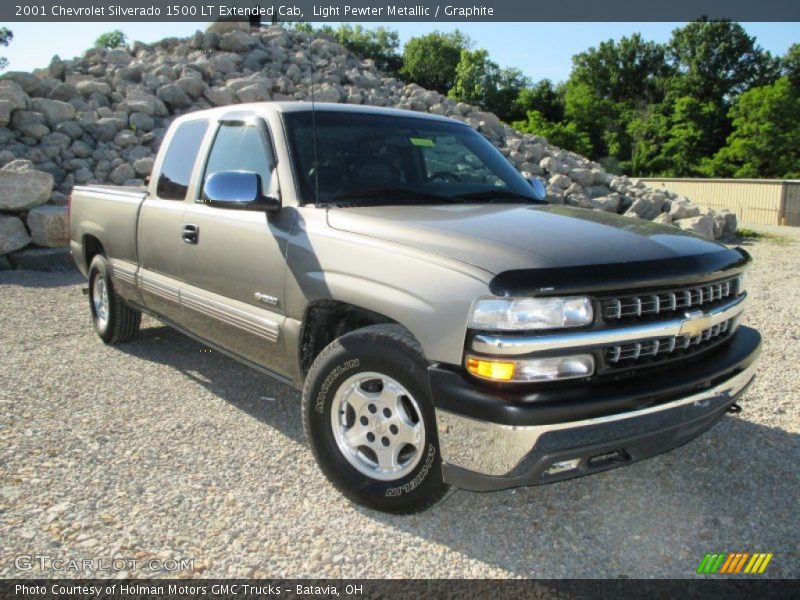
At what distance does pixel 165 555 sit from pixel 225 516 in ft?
Result: 1.19

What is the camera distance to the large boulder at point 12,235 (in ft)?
32.6

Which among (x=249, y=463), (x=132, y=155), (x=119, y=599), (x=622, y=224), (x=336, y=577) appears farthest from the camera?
(x=132, y=155)

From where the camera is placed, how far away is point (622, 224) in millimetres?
3332

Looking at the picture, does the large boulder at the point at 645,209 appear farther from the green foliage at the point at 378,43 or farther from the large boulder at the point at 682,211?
the green foliage at the point at 378,43

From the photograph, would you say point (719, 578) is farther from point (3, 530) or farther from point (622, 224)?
point (3, 530)

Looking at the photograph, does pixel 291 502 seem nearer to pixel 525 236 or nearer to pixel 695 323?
pixel 525 236

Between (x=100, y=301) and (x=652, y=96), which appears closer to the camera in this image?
(x=100, y=301)

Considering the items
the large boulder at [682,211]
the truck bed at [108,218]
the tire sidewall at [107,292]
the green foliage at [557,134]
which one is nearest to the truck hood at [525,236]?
the truck bed at [108,218]

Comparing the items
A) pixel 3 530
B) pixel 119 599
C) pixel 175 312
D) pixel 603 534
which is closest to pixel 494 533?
pixel 603 534

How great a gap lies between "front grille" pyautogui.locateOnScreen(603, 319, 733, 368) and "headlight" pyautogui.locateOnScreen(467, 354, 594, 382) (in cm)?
12

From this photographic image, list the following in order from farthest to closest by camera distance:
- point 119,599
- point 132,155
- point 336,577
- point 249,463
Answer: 1. point 132,155
2. point 249,463
3. point 336,577
4. point 119,599

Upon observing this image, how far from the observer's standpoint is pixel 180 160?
189 inches

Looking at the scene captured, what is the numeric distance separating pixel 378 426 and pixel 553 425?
34.8 inches

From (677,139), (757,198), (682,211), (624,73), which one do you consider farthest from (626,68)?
(682,211)
